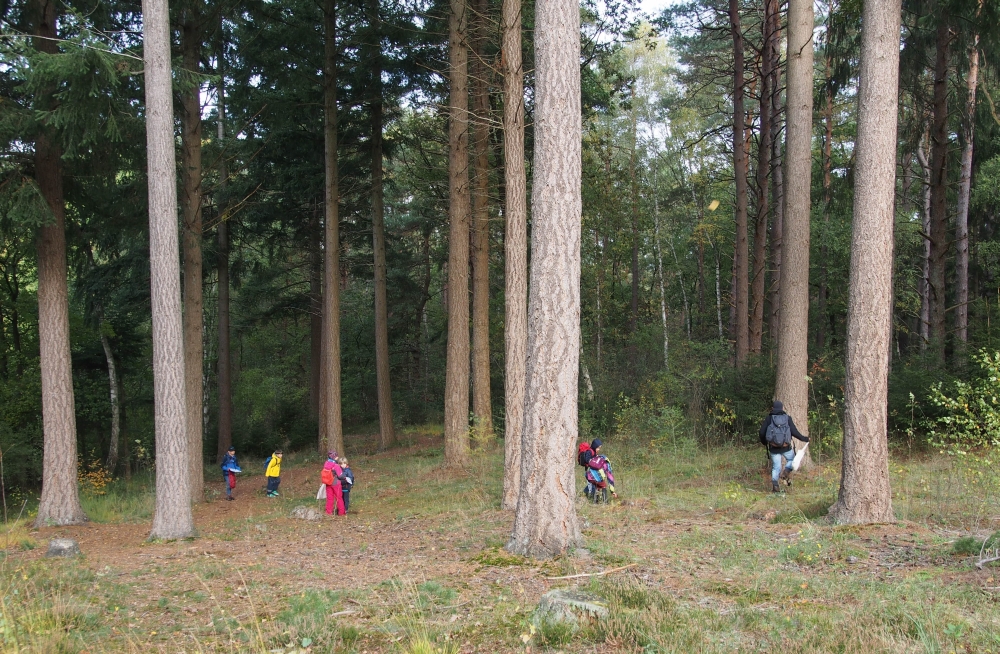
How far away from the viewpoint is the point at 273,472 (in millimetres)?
17094

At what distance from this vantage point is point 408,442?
25.4 metres

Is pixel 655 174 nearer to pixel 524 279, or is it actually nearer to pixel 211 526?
pixel 524 279

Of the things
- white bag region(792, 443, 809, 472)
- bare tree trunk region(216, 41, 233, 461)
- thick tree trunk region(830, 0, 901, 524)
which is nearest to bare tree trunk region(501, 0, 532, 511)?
white bag region(792, 443, 809, 472)

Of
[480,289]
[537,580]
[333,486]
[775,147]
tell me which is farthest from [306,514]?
[775,147]

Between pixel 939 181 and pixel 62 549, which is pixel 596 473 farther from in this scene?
pixel 939 181

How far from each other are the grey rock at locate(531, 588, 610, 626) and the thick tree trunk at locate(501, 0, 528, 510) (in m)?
6.20

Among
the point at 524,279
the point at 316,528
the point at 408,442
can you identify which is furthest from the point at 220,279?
the point at 524,279

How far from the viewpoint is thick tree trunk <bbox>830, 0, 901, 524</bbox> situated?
8531 millimetres

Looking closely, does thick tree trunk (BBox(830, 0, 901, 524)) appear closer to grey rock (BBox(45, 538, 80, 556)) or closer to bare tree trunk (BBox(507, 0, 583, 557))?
bare tree trunk (BBox(507, 0, 583, 557))

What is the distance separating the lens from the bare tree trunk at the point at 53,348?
508 inches

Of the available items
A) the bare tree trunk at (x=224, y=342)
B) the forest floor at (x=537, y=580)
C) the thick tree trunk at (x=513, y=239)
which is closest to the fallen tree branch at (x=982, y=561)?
the forest floor at (x=537, y=580)

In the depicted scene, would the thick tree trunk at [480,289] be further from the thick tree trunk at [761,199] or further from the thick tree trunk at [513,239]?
the thick tree trunk at [761,199]

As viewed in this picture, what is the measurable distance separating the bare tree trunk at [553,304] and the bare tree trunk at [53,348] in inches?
399

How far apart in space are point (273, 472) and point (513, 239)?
9.61 m
